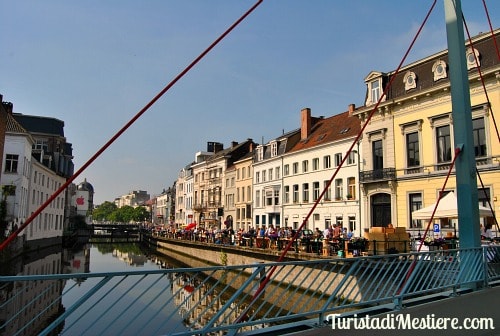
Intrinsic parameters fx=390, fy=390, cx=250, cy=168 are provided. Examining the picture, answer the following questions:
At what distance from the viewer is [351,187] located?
2775 centimetres

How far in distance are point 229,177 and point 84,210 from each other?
44653 millimetres

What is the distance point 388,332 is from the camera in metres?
4.75

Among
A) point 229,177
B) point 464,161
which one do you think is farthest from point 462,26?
point 229,177

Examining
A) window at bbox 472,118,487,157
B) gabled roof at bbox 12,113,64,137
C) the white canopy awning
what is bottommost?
the white canopy awning

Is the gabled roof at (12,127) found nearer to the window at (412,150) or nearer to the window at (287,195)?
the window at (287,195)

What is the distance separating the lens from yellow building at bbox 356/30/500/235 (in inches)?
744

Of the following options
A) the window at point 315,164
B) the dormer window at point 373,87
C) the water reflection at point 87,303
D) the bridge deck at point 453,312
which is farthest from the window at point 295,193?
the bridge deck at point 453,312

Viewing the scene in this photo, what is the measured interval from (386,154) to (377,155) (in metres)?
0.97

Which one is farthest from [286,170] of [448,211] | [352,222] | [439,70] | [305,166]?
[448,211]

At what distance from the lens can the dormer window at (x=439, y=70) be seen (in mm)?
21156

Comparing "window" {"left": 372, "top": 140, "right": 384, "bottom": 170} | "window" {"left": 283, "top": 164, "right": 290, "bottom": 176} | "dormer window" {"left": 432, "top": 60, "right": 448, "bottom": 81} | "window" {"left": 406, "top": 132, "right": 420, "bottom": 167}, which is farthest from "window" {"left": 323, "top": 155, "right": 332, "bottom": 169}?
"dormer window" {"left": 432, "top": 60, "right": 448, "bottom": 81}

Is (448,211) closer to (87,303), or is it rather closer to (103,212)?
(87,303)

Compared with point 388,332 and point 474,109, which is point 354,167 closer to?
point 474,109

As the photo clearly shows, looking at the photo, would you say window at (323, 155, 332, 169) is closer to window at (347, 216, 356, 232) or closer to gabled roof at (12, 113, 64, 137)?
window at (347, 216, 356, 232)
